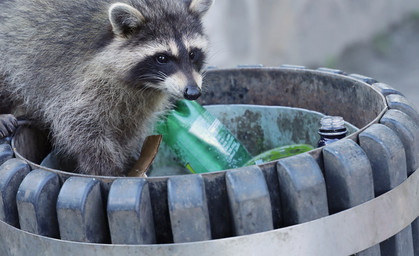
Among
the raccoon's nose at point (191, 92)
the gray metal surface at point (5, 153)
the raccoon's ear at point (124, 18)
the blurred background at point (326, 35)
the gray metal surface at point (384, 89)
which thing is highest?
the raccoon's ear at point (124, 18)

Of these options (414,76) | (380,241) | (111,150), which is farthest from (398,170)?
(414,76)

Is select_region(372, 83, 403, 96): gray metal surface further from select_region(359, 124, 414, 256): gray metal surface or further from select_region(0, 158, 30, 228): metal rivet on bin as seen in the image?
select_region(0, 158, 30, 228): metal rivet on bin

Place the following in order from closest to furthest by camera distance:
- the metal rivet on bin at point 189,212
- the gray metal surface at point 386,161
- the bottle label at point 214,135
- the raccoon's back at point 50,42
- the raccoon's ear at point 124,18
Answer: the metal rivet on bin at point 189,212 < the gray metal surface at point 386,161 < the raccoon's ear at point 124,18 < the raccoon's back at point 50,42 < the bottle label at point 214,135

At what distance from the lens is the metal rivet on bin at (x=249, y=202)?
130 cm

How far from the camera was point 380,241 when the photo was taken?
143 cm

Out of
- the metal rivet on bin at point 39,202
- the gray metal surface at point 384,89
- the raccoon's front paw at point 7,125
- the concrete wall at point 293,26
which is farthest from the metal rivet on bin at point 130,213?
the concrete wall at point 293,26

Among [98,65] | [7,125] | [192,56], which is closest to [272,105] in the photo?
[192,56]

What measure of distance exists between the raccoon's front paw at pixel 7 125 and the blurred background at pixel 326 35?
232 cm

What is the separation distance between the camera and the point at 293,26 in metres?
5.11

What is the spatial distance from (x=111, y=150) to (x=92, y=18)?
1.38 feet

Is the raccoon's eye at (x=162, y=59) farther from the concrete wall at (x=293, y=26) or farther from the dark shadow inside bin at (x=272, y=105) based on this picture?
the concrete wall at (x=293, y=26)

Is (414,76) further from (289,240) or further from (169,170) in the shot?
(289,240)

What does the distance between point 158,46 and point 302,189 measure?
83 centimetres

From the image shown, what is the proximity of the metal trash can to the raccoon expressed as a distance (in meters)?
0.48
